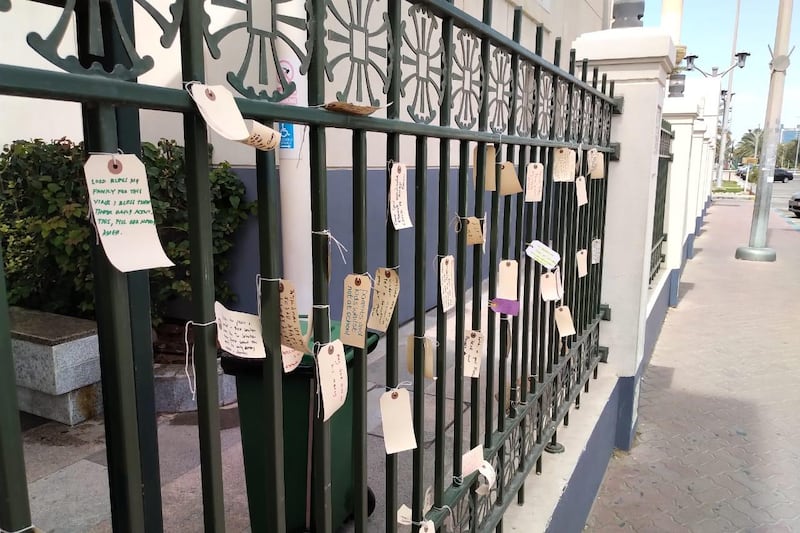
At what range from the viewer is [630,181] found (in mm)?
3885

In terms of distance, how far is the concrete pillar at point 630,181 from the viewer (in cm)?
375

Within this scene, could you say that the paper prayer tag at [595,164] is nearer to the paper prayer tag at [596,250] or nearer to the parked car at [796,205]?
the paper prayer tag at [596,250]

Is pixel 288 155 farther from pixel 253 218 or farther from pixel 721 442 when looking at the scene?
pixel 721 442

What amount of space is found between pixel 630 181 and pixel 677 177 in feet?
17.4

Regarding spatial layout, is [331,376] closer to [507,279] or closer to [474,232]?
[474,232]

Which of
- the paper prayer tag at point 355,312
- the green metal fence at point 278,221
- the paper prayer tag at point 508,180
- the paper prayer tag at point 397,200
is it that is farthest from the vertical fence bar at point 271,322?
the paper prayer tag at point 508,180

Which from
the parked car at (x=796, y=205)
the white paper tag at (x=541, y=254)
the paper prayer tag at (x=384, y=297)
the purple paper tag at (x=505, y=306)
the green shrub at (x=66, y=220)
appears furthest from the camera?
the parked car at (x=796, y=205)

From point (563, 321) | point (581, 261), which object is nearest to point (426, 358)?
point (563, 321)

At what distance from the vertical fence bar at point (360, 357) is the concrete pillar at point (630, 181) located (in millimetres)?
2960

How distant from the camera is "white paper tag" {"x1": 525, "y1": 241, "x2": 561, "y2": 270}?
2.47 metres

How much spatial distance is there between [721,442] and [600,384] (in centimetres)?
129

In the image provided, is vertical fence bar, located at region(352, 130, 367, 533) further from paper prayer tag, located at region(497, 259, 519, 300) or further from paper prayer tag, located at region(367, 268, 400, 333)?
paper prayer tag, located at region(497, 259, 519, 300)

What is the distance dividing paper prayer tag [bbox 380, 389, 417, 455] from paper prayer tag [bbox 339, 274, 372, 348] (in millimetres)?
208

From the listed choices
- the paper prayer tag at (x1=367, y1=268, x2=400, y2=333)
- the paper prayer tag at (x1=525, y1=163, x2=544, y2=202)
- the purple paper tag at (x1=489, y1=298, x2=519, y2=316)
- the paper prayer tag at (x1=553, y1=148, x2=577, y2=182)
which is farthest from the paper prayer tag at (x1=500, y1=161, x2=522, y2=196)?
the paper prayer tag at (x1=367, y1=268, x2=400, y2=333)
